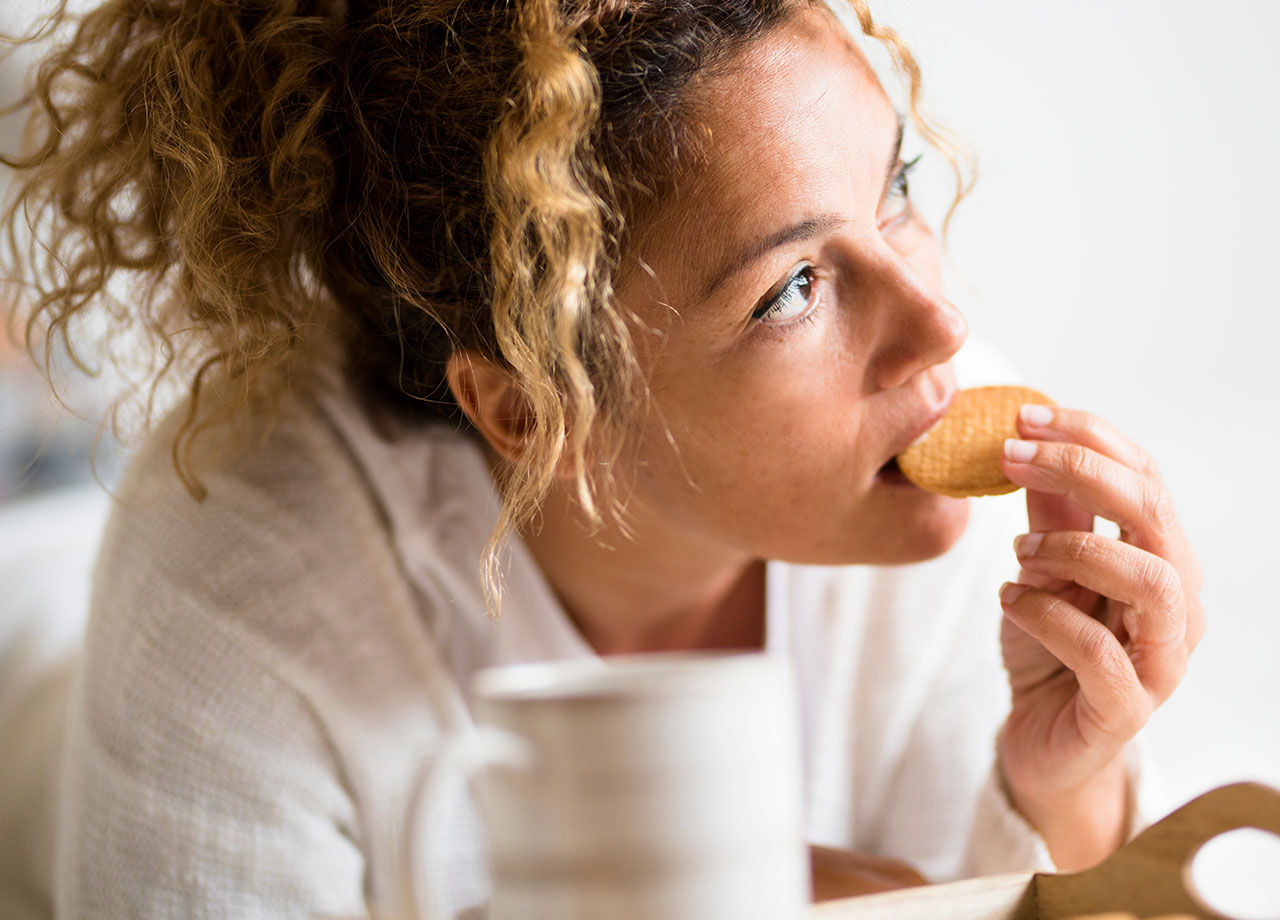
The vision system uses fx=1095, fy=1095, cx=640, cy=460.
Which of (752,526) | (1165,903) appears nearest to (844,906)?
(1165,903)

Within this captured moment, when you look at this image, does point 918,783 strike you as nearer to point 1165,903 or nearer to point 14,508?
point 1165,903

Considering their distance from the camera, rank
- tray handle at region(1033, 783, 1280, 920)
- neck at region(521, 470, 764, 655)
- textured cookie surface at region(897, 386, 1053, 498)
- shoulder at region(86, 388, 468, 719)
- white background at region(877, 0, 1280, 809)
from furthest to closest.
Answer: white background at region(877, 0, 1280, 809) < neck at region(521, 470, 764, 655) < shoulder at region(86, 388, 468, 719) < textured cookie surface at region(897, 386, 1053, 498) < tray handle at region(1033, 783, 1280, 920)

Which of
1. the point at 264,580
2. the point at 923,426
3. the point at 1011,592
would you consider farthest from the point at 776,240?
the point at 264,580

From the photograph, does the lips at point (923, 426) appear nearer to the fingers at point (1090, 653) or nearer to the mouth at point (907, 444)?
the mouth at point (907, 444)

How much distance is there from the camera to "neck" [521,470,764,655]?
1.09 m

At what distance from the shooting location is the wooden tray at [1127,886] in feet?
1.80

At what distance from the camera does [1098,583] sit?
75cm

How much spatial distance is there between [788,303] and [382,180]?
0.33 metres

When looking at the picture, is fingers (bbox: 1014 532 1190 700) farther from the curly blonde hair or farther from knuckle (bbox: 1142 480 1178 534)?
the curly blonde hair

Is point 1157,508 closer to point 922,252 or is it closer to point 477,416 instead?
point 922,252

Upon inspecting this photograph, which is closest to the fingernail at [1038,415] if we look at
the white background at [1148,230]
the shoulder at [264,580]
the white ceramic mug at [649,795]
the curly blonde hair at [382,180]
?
the curly blonde hair at [382,180]

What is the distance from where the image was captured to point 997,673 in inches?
48.2

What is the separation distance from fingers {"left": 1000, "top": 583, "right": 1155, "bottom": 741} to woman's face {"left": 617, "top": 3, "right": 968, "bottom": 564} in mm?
135

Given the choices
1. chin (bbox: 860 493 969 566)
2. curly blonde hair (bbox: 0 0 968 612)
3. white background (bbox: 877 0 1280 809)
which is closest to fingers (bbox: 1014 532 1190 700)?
chin (bbox: 860 493 969 566)
